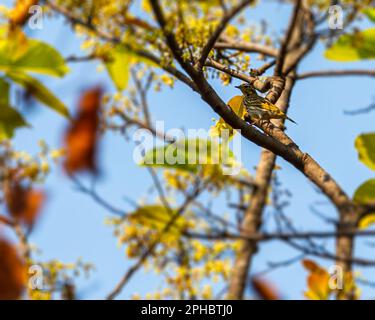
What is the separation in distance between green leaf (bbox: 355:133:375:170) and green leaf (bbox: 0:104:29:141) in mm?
1598

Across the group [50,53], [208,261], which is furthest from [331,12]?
[208,261]

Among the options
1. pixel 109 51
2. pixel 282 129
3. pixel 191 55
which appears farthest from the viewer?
pixel 109 51

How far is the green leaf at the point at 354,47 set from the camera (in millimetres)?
3410

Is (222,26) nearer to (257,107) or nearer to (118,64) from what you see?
(257,107)

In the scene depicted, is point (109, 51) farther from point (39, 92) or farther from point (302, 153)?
point (302, 153)

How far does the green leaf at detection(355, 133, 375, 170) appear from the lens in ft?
9.36

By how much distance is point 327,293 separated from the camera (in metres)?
2.93

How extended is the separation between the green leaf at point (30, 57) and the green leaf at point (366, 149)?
1.70 m

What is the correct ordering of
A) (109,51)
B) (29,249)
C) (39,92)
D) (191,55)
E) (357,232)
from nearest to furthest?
(357,232) < (191,55) < (39,92) < (109,51) < (29,249)

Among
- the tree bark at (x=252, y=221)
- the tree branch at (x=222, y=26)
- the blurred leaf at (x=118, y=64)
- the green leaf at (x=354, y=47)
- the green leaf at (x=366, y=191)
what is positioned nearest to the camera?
the tree branch at (x=222, y=26)

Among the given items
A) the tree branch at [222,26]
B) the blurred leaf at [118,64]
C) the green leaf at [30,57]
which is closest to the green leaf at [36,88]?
the green leaf at [30,57]

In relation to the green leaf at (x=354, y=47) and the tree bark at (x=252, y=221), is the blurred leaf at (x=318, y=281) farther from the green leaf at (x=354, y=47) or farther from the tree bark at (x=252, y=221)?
the tree bark at (x=252, y=221)

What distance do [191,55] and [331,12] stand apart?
60.3 inches
